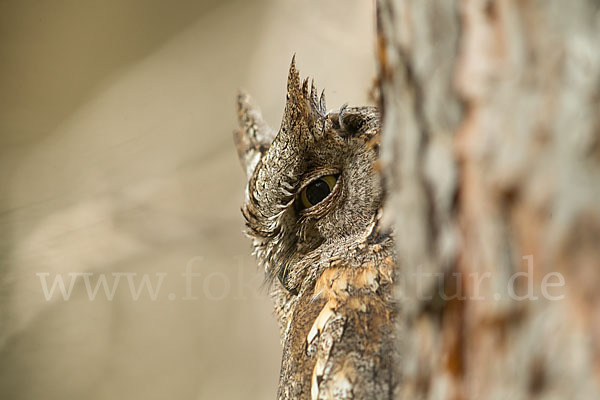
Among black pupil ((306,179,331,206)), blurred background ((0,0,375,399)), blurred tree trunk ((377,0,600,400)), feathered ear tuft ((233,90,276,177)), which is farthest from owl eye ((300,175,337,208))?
blurred background ((0,0,375,399))

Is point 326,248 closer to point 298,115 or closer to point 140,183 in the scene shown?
point 298,115

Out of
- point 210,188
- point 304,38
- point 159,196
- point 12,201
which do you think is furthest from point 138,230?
point 304,38

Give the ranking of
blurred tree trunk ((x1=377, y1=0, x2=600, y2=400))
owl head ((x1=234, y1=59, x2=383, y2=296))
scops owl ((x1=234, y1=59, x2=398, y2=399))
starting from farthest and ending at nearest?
owl head ((x1=234, y1=59, x2=383, y2=296))
scops owl ((x1=234, y1=59, x2=398, y2=399))
blurred tree trunk ((x1=377, y1=0, x2=600, y2=400))

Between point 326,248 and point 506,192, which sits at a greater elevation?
point 326,248

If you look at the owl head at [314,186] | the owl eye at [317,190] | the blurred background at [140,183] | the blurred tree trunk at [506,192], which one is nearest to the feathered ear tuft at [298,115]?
the owl head at [314,186]

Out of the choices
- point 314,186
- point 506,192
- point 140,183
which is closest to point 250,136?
point 314,186

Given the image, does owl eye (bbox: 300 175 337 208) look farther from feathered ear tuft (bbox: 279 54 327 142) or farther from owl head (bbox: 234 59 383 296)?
feathered ear tuft (bbox: 279 54 327 142)

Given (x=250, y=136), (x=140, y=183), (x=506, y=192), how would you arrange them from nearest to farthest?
(x=506, y=192), (x=250, y=136), (x=140, y=183)
